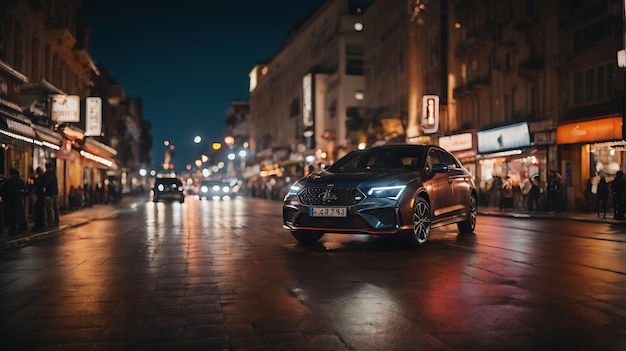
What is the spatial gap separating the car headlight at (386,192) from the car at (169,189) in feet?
120

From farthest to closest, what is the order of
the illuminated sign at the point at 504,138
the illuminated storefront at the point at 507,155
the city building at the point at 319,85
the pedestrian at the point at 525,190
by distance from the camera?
the city building at the point at 319,85
the illuminated storefront at the point at 507,155
the illuminated sign at the point at 504,138
the pedestrian at the point at 525,190

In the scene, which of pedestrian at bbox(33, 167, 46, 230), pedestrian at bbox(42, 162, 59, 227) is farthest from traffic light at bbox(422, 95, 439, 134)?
pedestrian at bbox(33, 167, 46, 230)

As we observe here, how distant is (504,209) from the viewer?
3030 centimetres

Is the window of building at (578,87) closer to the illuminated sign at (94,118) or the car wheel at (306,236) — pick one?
the car wheel at (306,236)

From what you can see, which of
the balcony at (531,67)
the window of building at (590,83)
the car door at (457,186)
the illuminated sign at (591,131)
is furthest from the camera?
the balcony at (531,67)

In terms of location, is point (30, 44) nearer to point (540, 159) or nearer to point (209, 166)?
point (540, 159)

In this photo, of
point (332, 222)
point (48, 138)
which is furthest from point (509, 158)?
point (332, 222)

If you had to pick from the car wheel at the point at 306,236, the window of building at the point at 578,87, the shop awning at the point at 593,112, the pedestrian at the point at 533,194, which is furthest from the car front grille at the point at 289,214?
the window of building at the point at 578,87

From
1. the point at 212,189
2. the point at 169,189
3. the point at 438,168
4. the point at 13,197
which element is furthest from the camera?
the point at 212,189

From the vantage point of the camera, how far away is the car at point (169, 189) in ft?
150

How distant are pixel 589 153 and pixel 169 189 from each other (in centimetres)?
2822

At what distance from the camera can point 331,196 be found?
10500 millimetres

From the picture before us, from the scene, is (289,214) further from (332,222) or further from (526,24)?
(526,24)

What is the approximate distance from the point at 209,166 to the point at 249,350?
172 m
